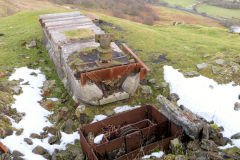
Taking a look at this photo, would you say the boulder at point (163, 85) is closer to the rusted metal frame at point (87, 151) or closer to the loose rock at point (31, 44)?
the rusted metal frame at point (87, 151)

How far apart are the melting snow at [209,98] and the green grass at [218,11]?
155 feet

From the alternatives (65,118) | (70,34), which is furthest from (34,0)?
(65,118)

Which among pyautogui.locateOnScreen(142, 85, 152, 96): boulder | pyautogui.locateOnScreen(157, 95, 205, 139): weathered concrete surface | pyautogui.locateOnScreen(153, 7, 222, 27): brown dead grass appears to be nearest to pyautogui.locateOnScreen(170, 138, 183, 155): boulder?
pyautogui.locateOnScreen(157, 95, 205, 139): weathered concrete surface

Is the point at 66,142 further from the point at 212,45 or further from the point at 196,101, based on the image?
the point at 212,45

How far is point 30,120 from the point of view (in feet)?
21.9

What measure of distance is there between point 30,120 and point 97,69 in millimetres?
2712

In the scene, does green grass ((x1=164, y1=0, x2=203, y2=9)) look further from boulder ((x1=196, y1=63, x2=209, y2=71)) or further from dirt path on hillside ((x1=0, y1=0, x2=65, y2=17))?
boulder ((x1=196, y1=63, x2=209, y2=71))

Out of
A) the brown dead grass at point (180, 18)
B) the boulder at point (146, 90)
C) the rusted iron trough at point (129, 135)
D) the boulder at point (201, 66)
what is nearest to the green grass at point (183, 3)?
the brown dead grass at point (180, 18)

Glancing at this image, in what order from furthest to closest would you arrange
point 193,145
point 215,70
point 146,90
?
1. point 215,70
2. point 146,90
3. point 193,145

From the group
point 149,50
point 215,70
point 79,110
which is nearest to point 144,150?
point 79,110

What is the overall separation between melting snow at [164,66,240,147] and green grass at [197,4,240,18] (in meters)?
47.3

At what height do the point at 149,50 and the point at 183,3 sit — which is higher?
the point at 149,50

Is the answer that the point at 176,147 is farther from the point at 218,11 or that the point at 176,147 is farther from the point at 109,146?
the point at 218,11

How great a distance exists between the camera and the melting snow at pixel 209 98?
6.57m
